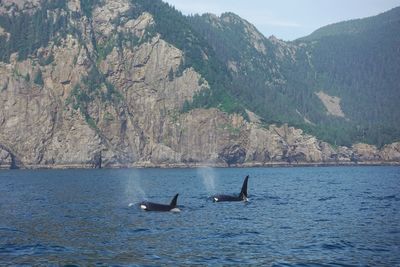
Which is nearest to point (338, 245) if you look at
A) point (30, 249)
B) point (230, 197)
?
point (30, 249)

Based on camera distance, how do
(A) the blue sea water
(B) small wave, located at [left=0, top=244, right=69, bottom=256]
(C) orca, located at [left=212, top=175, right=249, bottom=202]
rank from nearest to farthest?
(A) the blue sea water < (B) small wave, located at [left=0, top=244, right=69, bottom=256] < (C) orca, located at [left=212, top=175, right=249, bottom=202]

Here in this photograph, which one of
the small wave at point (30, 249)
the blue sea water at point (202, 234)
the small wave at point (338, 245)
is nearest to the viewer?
the blue sea water at point (202, 234)

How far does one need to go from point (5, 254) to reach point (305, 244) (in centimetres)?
2389

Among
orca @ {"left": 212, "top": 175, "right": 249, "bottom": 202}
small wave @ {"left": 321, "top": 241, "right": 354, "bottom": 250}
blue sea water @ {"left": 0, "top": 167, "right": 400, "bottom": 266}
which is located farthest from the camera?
orca @ {"left": 212, "top": 175, "right": 249, "bottom": 202}

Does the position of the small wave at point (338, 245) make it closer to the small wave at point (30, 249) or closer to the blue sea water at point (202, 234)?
the blue sea water at point (202, 234)

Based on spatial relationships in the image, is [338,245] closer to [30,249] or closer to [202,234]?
[202,234]

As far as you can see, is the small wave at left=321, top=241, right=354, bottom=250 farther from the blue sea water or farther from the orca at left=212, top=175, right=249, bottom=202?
the orca at left=212, top=175, right=249, bottom=202

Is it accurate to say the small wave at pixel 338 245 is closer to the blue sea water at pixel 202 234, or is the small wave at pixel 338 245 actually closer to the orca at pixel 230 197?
the blue sea water at pixel 202 234

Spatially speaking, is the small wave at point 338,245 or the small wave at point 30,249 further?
the small wave at point 338,245

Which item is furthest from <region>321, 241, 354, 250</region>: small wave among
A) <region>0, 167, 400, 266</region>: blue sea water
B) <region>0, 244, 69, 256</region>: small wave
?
<region>0, 244, 69, 256</region>: small wave

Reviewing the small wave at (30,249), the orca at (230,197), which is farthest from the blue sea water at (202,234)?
the orca at (230,197)

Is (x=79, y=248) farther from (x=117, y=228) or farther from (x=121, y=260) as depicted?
(x=117, y=228)

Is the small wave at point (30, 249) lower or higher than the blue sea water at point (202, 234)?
higher

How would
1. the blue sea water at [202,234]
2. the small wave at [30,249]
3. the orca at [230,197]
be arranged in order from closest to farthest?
1. the blue sea water at [202,234]
2. the small wave at [30,249]
3. the orca at [230,197]
